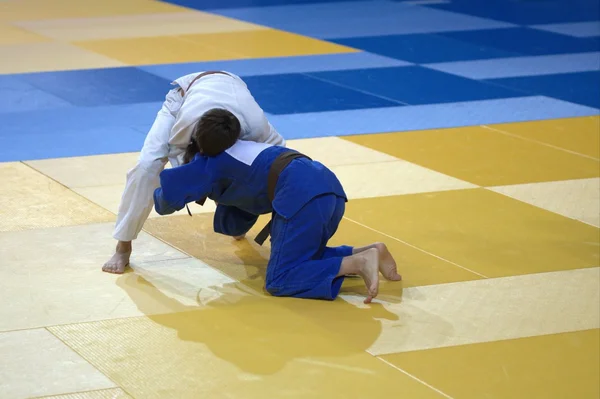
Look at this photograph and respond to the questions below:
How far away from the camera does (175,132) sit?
20.9 ft

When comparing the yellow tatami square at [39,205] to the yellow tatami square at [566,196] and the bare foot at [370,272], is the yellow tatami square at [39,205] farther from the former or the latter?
the yellow tatami square at [566,196]

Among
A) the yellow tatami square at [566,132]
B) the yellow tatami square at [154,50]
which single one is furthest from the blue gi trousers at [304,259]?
the yellow tatami square at [154,50]

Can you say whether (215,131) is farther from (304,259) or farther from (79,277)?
(79,277)

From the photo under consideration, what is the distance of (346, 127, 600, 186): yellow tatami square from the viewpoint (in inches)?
356

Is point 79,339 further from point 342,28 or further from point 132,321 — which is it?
point 342,28

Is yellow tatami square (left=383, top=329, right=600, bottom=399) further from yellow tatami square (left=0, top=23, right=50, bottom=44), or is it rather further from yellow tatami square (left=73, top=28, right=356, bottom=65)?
yellow tatami square (left=0, top=23, right=50, bottom=44)

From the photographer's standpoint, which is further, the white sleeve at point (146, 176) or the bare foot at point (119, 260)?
the bare foot at point (119, 260)

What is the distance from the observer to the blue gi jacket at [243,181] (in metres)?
6.20

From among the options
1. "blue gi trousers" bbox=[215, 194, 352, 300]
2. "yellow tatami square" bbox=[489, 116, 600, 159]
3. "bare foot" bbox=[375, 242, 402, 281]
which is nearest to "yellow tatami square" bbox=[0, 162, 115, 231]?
"blue gi trousers" bbox=[215, 194, 352, 300]

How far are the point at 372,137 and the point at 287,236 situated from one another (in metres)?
4.11

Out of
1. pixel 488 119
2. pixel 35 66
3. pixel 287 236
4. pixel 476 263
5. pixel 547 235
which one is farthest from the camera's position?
pixel 35 66

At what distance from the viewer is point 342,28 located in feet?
55.7

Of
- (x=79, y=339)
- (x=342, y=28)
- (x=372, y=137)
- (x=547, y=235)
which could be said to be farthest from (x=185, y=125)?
(x=342, y=28)

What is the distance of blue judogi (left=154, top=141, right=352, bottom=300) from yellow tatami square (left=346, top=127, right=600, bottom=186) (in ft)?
9.23
